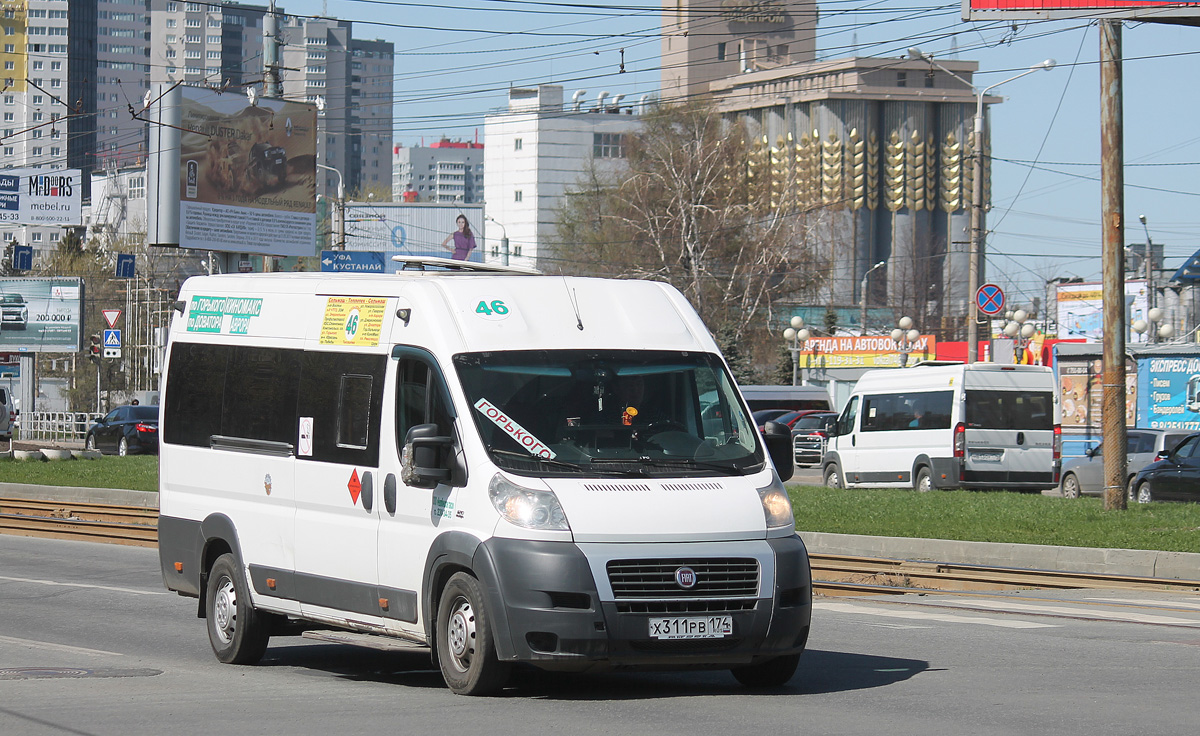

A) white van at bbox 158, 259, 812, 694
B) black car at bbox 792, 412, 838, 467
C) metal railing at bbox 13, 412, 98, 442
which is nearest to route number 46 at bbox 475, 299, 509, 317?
white van at bbox 158, 259, 812, 694

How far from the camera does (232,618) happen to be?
33.0ft

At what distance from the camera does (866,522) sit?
67.5 ft

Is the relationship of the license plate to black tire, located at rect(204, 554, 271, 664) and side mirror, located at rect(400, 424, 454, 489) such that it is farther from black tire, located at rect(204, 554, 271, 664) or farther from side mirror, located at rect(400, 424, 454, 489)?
black tire, located at rect(204, 554, 271, 664)

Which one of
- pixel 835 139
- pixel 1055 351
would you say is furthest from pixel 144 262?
pixel 1055 351

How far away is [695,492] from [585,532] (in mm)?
650

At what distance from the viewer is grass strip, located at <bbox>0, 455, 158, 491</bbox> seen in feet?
95.4

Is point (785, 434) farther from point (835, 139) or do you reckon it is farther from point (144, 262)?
point (835, 139)

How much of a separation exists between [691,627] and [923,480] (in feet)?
68.7

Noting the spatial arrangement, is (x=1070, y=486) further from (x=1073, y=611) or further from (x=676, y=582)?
(x=676, y=582)

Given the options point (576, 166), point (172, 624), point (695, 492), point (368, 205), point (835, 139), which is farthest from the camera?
point (576, 166)

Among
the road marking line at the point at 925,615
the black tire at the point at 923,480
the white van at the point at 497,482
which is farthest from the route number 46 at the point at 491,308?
the black tire at the point at 923,480

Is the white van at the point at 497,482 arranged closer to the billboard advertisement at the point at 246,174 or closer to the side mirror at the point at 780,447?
the side mirror at the point at 780,447

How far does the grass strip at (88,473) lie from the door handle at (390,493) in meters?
20.7

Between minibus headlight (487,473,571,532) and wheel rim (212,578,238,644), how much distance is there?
9.68 ft
